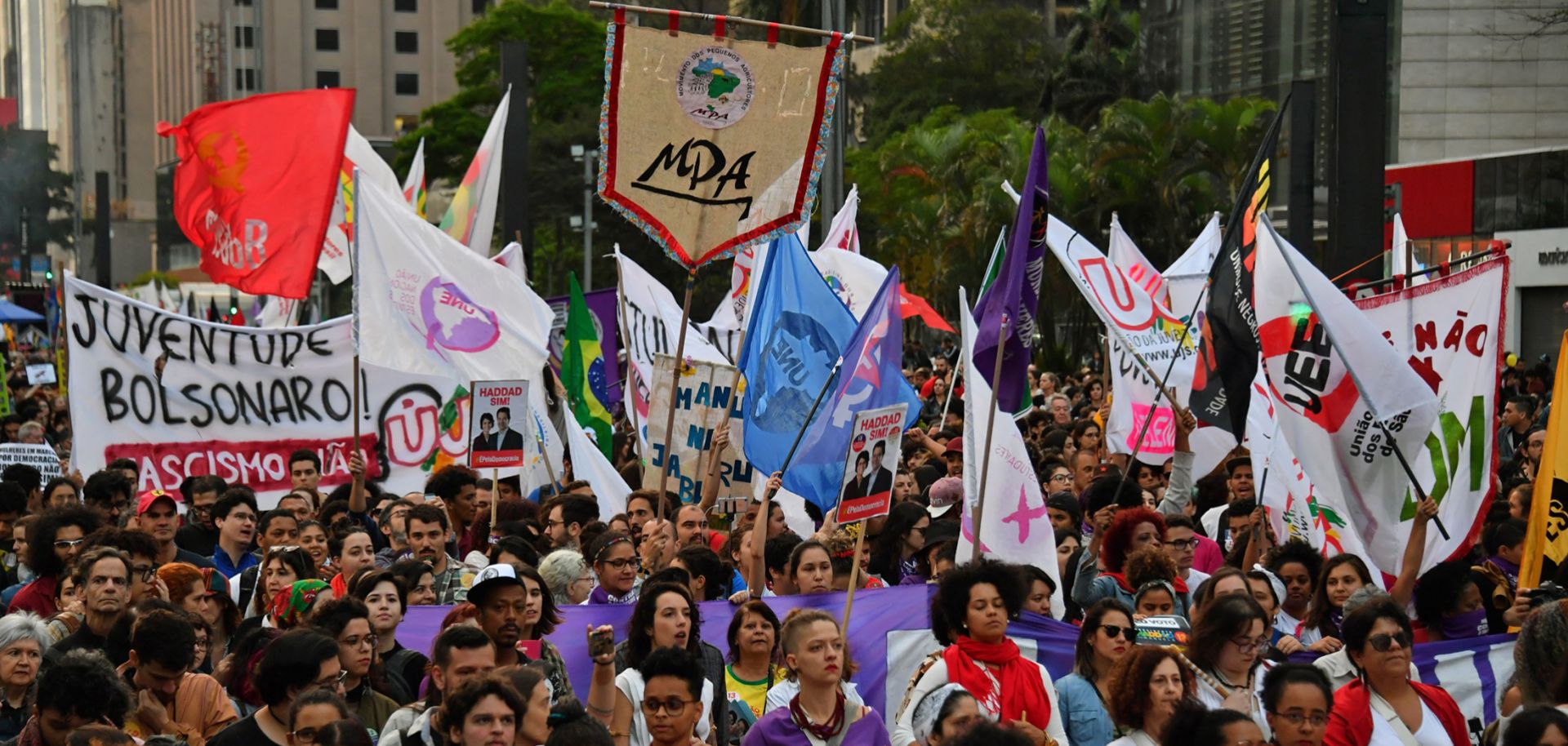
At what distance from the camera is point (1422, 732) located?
20.9ft

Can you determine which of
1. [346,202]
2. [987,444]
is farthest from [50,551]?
[346,202]

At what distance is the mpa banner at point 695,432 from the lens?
11.7m

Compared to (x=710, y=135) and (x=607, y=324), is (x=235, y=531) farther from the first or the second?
(x=607, y=324)

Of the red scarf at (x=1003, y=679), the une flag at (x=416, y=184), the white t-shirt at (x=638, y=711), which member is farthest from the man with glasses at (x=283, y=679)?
the une flag at (x=416, y=184)

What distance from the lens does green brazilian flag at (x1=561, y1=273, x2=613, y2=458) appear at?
46.9 feet

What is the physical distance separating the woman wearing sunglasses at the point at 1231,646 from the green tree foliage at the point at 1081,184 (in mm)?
30197

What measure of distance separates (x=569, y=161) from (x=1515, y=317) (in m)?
26.6

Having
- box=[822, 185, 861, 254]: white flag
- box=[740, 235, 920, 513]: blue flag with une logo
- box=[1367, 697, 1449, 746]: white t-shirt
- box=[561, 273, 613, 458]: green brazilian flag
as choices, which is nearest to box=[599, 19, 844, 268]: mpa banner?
box=[740, 235, 920, 513]: blue flag with une logo

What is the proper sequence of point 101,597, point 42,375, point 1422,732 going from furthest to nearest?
point 42,375 → point 101,597 → point 1422,732

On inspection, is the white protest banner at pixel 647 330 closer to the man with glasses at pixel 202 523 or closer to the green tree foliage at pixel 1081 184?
the man with glasses at pixel 202 523

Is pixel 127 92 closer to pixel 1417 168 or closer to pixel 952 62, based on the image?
pixel 952 62

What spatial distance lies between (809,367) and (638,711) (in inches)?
206

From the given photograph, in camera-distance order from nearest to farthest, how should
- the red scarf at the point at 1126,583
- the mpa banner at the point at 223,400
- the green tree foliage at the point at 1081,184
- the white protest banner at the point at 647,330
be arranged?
the red scarf at the point at 1126,583, the mpa banner at the point at 223,400, the white protest banner at the point at 647,330, the green tree foliage at the point at 1081,184

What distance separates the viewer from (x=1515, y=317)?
34.7 metres
